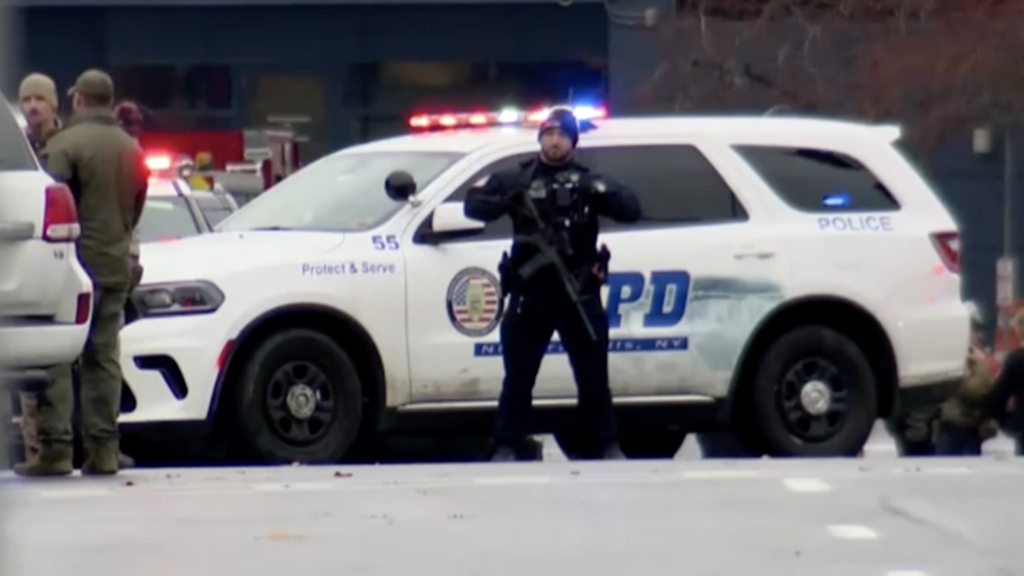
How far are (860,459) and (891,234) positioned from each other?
5.05ft

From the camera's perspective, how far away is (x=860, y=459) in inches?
428

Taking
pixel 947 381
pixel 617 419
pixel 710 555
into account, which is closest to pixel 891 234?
pixel 947 381

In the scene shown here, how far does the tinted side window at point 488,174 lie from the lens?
37.4 ft

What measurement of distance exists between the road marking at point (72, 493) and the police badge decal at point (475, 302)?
7.55 feet

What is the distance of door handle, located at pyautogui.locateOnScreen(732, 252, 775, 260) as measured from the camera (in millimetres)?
11625

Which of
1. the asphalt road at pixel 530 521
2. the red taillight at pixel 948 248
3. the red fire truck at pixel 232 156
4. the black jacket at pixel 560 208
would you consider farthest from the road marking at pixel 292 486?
the red fire truck at pixel 232 156

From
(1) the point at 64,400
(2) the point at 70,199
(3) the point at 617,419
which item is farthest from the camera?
(3) the point at 617,419

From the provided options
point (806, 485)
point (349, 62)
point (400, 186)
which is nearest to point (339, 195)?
point (400, 186)

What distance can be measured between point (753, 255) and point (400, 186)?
177 cm

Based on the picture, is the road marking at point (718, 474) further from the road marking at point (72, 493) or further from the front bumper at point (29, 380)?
the front bumper at point (29, 380)

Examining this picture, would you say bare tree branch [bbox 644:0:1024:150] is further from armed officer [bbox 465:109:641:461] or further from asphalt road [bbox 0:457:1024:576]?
asphalt road [bbox 0:457:1024:576]

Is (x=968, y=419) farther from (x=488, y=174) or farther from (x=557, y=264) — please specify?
(x=557, y=264)

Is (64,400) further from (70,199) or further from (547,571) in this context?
(547,571)

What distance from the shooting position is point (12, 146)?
9523 mm
